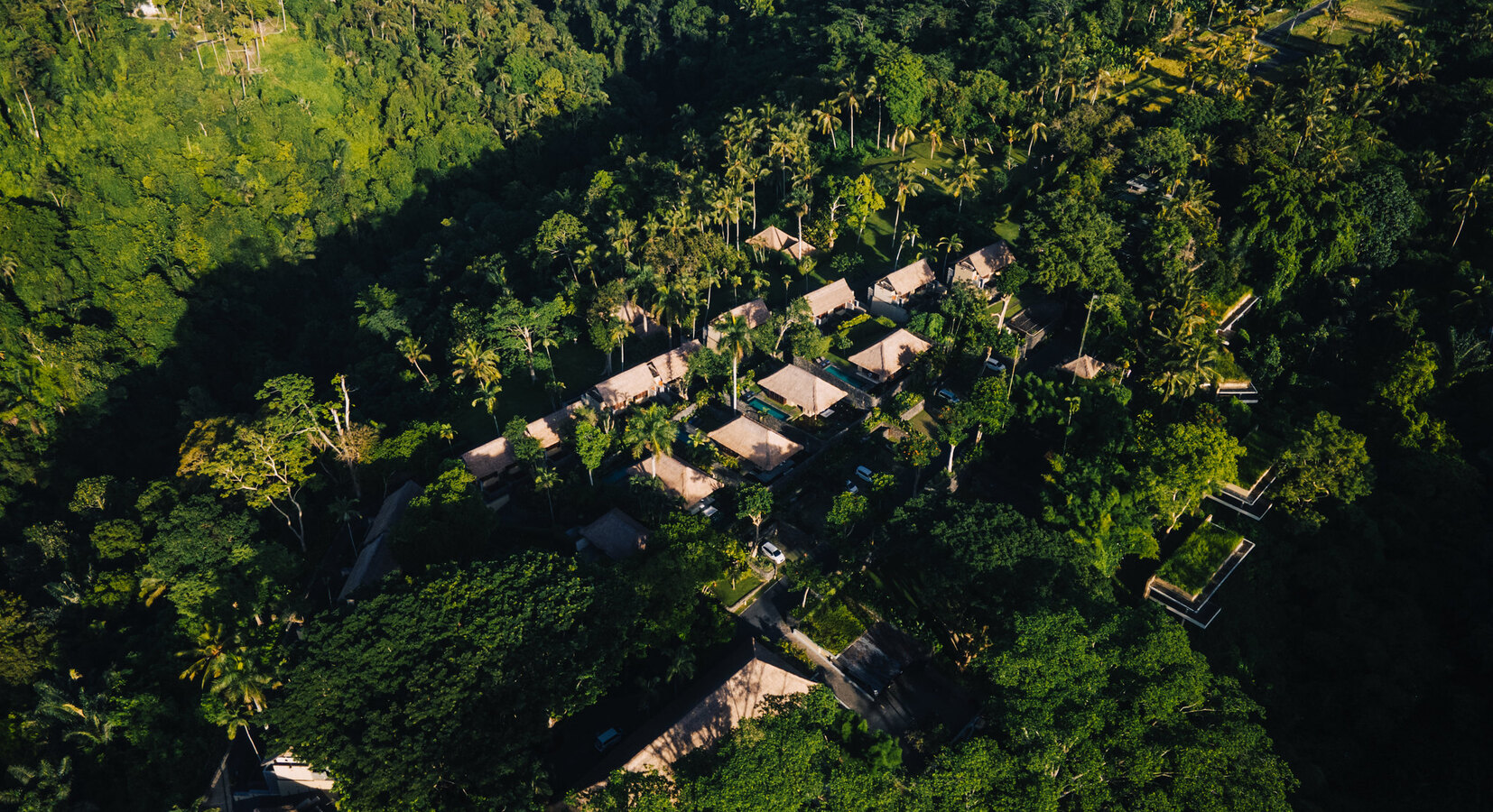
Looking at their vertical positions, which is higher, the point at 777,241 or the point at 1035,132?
the point at 1035,132

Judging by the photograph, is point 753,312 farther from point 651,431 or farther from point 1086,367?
point 1086,367

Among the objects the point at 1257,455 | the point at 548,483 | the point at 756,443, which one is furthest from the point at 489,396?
the point at 1257,455

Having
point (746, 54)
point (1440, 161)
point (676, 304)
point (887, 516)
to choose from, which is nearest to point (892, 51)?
point (746, 54)

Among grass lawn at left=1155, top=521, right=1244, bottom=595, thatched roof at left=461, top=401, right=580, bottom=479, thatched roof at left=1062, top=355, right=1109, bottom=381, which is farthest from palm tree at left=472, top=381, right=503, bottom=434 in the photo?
grass lawn at left=1155, top=521, right=1244, bottom=595

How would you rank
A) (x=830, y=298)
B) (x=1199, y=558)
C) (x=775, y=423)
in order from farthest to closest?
(x=830, y=298) < (x=775, y=423) < (x=1199, y=558)

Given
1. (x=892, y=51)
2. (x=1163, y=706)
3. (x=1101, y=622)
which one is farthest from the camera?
(x=892, y=51)

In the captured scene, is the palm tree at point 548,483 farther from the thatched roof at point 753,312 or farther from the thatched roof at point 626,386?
the thatched roof at point 753,312

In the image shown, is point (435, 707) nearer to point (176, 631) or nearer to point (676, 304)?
point (176, 631)
